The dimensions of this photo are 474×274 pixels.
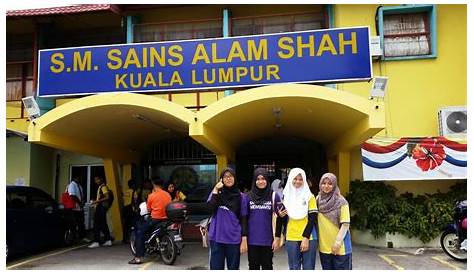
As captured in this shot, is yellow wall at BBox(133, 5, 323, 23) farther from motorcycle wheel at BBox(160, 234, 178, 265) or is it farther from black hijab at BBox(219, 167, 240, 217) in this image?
black hijab at BBox(219, 167, 240, 217)

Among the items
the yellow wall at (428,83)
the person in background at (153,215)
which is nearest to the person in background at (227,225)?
the person in background at (153,215)

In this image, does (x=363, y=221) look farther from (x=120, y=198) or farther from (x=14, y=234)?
(x=14, y=234)

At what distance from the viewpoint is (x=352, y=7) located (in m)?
10.9

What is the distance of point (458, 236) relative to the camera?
7.34m

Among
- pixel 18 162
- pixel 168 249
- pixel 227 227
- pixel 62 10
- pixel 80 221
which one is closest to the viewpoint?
pixel 227 227

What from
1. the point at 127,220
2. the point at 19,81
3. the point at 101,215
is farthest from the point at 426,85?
the point at 19,81

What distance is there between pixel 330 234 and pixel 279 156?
329 inches

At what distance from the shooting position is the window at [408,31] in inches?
414

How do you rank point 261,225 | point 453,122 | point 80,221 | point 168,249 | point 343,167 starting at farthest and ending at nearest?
1. point 80,221
2. point 343,167
3. point 453,122
4. point 168,249
5. point 261,225

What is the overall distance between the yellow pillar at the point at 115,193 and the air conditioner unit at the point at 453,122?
7.60 meters

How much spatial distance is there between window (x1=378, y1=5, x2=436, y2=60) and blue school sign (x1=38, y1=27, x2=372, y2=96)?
3.10 metres

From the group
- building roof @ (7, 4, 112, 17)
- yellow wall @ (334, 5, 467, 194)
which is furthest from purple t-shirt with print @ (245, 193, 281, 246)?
building roof @ (7, 4, 112, 17)

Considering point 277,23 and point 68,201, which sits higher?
point 277,23

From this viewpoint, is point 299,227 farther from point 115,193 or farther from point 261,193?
point 115,193
